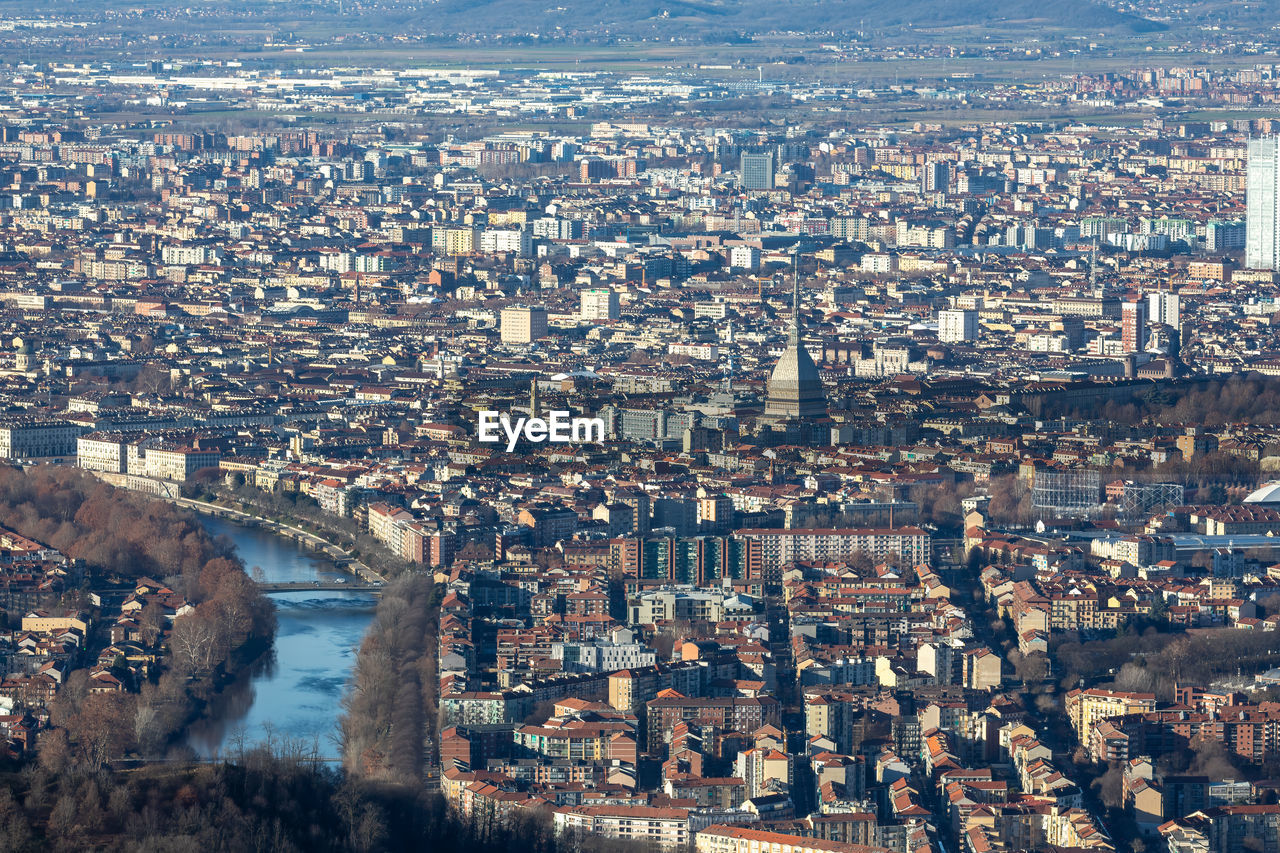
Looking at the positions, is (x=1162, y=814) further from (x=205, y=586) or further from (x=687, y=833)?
(x=205, y=586)

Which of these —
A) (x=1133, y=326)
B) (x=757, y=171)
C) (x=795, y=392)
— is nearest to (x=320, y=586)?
(x=795, y=392)

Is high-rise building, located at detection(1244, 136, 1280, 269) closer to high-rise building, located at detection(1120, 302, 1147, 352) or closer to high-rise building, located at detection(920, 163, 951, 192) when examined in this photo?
high-rise building, located at detection(1120, 302, 1147, 352)

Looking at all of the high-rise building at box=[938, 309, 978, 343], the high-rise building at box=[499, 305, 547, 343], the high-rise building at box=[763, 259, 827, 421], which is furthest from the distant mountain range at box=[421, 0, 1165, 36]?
the high-rise building at box=[763, 259, 827, 421]

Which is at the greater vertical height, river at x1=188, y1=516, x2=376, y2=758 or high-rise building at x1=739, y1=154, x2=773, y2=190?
river at x1=188, y1=516, x2=376, y2=758

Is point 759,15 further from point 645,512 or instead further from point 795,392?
point 645,512

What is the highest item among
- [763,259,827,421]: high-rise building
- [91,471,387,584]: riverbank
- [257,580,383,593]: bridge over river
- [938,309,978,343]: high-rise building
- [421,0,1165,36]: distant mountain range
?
[421,0,1165,36]: distant mountain range

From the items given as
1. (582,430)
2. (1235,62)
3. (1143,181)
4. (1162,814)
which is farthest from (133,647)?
(1235,62)
